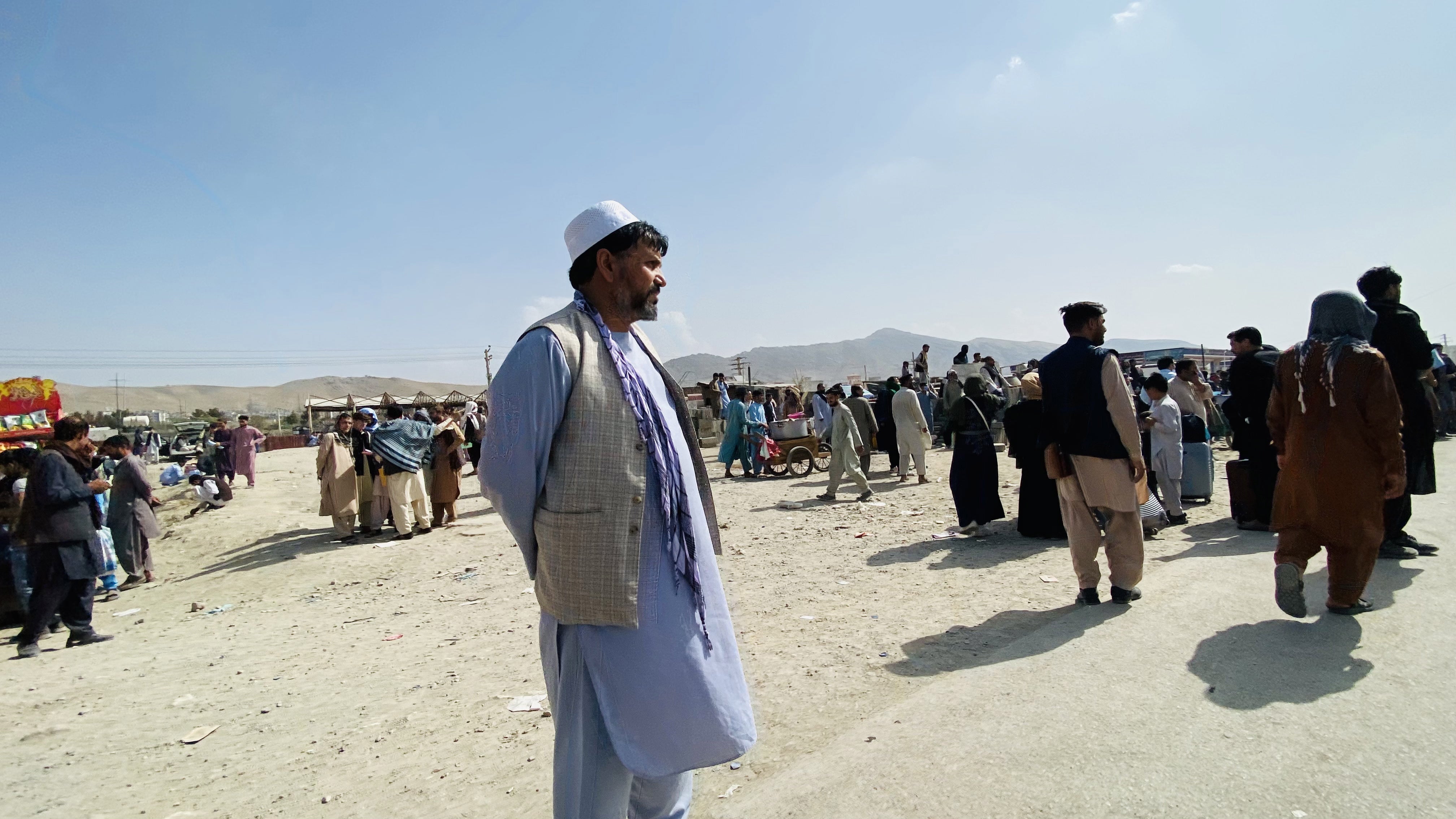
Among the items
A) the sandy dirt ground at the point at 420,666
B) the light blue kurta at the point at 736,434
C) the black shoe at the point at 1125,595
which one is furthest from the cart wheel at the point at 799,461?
the black shoe at the point at 1125,595

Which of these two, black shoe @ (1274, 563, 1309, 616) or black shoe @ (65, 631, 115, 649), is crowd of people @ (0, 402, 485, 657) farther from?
black shoe @ (1274, 563, 1309, 616)

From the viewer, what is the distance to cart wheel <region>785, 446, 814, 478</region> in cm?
1359

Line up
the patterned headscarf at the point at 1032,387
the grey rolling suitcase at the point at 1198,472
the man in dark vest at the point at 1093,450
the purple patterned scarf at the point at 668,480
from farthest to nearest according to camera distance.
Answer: the grey rolling suitcase at the point at 1198,472 → the patterned headscarf at the point at 1032,387 → the man in dark vest at the point at 1093,450 → the purple patterned scarf at the point at 668,480

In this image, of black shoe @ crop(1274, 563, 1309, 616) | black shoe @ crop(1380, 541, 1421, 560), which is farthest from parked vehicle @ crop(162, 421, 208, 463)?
black shoe @ crop(1380, 541, 1421, 560)

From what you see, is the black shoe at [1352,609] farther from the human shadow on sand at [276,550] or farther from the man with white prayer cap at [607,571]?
the human shadow on sand at [276,550]

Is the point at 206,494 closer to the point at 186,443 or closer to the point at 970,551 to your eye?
the point at 970,551

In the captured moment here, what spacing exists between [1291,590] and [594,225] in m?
3.58

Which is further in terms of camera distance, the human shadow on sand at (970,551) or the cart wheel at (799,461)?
the cart wheel at (799,461)

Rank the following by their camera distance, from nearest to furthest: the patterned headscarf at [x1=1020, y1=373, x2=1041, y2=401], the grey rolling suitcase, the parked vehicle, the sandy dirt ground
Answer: the sandy dirt ground
the patterned headscarf at [x1=1020, y1=373, x2=1041, y2=401]
the grey rolling suitcase
the parked vehicle

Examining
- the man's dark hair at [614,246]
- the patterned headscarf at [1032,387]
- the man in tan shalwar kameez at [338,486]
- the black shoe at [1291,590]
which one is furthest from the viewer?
the man in tan shalwar kameez at [338,486]

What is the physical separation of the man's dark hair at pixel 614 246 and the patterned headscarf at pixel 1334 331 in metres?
3.52

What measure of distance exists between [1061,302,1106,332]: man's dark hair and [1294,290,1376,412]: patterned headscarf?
0.97 metres

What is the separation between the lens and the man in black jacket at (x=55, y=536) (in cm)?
585

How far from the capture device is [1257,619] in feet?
12.2
